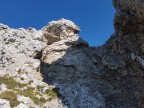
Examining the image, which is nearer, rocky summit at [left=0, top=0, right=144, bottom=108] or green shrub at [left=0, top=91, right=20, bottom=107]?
green shrub at [left=0, top=91, right=20, bottom=107]

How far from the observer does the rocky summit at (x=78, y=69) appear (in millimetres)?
34000

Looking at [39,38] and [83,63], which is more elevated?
[39,38]

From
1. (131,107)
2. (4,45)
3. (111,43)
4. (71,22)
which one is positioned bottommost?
(131,107)

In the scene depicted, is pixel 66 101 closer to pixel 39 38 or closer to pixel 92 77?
pixel 92 77

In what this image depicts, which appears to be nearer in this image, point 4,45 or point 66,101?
point 66,101

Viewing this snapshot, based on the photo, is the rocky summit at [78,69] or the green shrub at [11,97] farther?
the rocky summit at [78,69]

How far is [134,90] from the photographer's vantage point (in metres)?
35.8

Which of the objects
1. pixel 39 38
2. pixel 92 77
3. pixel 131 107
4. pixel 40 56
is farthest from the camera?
pixel 39 38

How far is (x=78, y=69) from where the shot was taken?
41.4m

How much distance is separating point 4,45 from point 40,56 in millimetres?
6772

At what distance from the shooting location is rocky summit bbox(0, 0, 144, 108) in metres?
34.0

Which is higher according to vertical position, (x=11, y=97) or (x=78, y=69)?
(x=78, y=69)

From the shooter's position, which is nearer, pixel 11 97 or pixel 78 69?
pixel 11 97

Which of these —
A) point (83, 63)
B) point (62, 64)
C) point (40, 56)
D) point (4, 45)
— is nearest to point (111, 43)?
point (83, 63)
